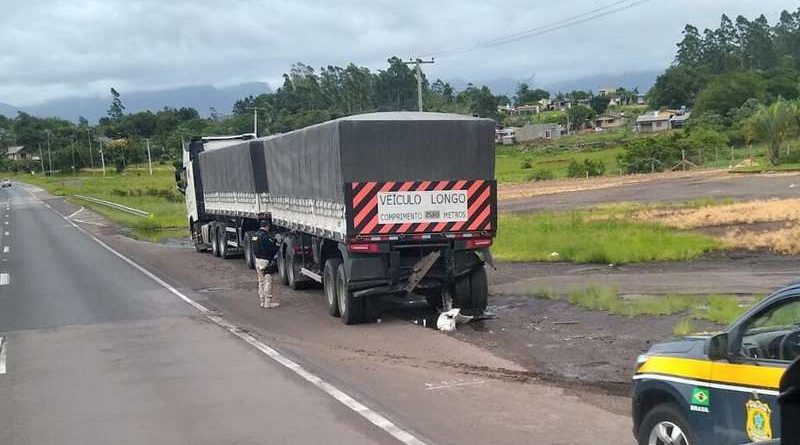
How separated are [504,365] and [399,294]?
13.9ft

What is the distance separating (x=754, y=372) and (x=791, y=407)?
2844 mm

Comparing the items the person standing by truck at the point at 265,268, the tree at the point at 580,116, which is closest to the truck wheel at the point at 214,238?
the person standing by truck at the point at 265,268

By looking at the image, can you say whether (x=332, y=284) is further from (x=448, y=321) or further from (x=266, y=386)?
(x=266, y=386)

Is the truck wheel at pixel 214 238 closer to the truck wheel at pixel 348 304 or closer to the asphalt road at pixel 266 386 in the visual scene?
the asphalt road at pixel 266 386

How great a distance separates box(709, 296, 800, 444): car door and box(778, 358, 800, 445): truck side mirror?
259cm

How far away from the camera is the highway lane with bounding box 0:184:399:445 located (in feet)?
26.5

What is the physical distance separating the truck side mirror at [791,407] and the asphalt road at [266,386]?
4.89 meters

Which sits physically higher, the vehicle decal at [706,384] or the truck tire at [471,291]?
the vehicle decal at [706,384]

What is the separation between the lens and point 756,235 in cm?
2189

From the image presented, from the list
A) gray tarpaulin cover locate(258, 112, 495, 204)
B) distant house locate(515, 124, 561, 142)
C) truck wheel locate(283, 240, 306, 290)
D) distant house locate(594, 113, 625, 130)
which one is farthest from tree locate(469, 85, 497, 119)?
gray tarpaulin cover locate(258, 112, 495, 204)

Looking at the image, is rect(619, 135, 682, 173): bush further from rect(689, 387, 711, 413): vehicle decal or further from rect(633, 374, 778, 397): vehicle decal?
rect(689, 387, 711, 413): vehicle decal

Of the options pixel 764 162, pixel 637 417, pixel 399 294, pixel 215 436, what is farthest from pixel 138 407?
pixel 764 162

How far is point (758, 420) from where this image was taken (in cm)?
500

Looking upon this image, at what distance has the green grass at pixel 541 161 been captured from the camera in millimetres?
76750
